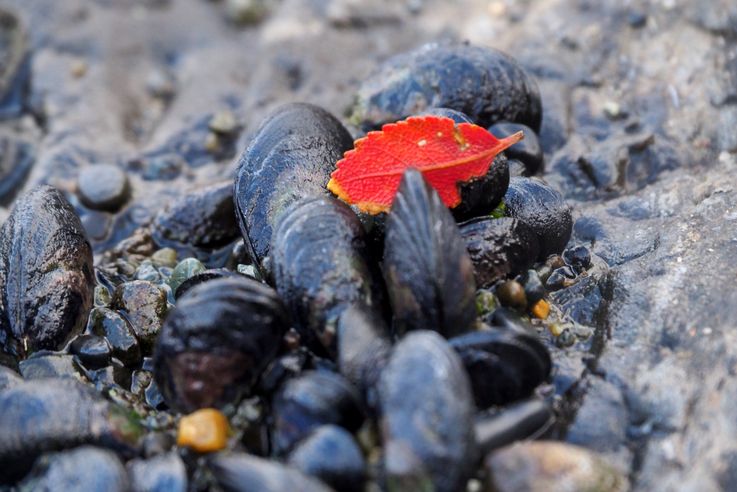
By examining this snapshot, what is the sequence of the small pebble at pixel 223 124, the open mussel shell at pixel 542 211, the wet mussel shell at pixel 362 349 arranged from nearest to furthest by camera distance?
the wet mussel shell at pixel 362 349
the open mussel shell at pixel 542 211
the small pebble at pixel 223 124

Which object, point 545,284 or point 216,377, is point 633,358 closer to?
point 545,284

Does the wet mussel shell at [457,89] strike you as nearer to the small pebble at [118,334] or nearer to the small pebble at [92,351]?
the small pebble at [118,334]

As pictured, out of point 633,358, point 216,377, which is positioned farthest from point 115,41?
point 633,358

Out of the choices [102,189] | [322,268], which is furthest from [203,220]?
[322,268]

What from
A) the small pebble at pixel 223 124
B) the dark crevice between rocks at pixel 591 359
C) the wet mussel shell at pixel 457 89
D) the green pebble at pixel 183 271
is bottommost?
A: the green pebble at pixel 183 271

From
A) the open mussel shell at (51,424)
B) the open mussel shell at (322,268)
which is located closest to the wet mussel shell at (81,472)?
the open mussel shell at (51,424)

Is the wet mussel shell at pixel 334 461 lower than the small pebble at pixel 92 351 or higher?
higher

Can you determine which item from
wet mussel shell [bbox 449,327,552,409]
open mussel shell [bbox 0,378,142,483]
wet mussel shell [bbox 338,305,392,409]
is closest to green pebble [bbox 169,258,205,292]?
open mussel shell [bbox 0,378,142,483]
